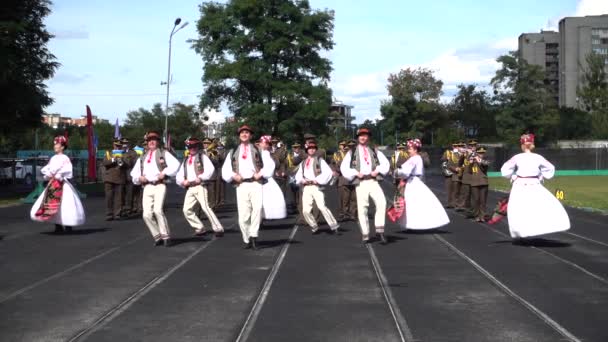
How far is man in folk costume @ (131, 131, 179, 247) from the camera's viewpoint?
14.1 metres

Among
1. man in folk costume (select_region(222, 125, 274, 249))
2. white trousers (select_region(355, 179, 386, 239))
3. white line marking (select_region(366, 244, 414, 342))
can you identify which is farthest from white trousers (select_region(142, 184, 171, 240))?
white line marking (select_region(366, 244, 414, 342))

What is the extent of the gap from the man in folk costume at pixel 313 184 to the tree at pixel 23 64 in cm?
1905

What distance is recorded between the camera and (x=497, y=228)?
58.8ft

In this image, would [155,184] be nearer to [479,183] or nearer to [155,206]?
[155,206]

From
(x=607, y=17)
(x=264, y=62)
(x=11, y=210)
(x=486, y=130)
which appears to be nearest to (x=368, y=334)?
(x=11, y=210)

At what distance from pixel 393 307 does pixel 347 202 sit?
1210 cm

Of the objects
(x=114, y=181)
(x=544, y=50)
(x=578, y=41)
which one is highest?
(x=544, y=50)

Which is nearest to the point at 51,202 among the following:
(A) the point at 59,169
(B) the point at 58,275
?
(A) the point at 59,169

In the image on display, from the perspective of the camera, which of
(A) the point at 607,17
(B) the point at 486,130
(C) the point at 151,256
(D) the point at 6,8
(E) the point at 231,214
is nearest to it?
(C) the point at 151,256

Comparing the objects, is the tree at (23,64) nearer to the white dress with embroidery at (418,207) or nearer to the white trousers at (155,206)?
the white trousers at (155,206)

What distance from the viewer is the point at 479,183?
1983 cm

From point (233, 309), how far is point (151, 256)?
484 centimetres

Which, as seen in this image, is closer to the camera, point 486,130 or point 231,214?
point 231,214

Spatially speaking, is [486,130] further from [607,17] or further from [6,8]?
[6,8]
